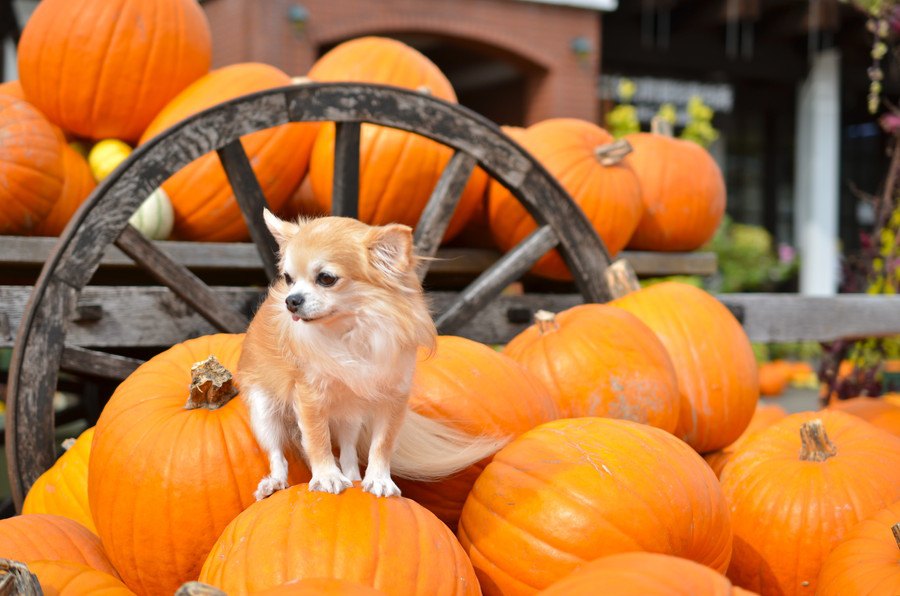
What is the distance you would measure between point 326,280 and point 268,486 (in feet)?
1.71

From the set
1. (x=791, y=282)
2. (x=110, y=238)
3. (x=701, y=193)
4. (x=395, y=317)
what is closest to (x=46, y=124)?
(x=110, y=238)

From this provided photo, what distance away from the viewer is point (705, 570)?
148 centimetres

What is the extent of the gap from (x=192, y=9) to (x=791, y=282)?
10.1 m

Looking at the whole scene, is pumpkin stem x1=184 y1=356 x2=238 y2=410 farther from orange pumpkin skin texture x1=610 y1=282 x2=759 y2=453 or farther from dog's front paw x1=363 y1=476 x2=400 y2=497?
orange pumpkin skin texture x1=610 y1=282 x2=759 y2=453

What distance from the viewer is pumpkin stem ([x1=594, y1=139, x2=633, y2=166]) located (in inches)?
141

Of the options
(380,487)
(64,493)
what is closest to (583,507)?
(380,487)

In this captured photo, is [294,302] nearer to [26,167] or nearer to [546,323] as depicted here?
[546,323]

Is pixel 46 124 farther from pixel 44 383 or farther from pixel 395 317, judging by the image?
pixel 395 317

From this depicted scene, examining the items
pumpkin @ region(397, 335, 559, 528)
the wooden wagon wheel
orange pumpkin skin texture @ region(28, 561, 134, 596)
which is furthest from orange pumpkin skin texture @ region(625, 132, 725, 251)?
orange pumpkin skin texture @ region(28, 561, 134, 596)

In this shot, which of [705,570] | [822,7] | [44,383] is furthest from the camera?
[822,7]

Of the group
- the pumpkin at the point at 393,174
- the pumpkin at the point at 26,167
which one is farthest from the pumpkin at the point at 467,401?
the pumpkin at the point at 26,167

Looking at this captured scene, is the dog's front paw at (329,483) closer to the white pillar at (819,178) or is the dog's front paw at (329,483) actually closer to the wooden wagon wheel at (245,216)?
the wooden wagon wheel at (245,216)

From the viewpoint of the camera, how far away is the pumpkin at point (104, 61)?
128 inches

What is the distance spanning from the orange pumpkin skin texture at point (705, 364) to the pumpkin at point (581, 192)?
481 millimetres
